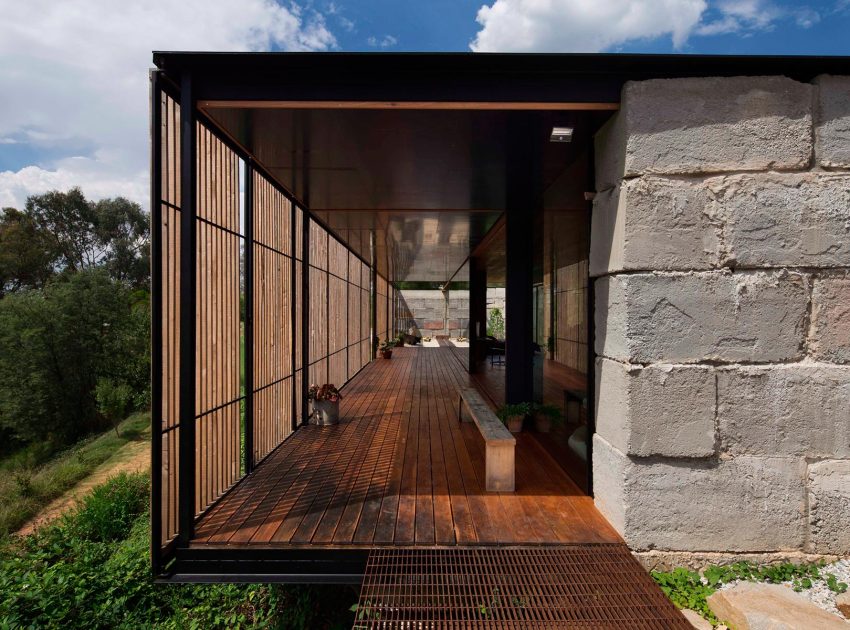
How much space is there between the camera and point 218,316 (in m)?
3.65

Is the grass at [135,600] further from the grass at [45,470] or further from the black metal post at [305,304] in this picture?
the grass at [45,470]

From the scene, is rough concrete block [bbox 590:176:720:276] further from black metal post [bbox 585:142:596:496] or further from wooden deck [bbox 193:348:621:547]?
wooden deck [bbox 193:348:621:547]

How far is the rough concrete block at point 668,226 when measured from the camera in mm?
2682

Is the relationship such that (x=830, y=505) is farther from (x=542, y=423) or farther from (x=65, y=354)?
(x=65, y=354)

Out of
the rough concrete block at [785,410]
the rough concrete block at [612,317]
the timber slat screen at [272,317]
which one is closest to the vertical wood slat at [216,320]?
the timber slat screen at [272,317]

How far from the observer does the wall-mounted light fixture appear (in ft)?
10.4

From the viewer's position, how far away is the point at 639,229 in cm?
270

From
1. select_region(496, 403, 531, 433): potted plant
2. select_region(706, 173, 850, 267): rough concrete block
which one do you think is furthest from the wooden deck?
select_region(706, 173, 850, 267): rough concrete block

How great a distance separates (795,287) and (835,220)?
442mm

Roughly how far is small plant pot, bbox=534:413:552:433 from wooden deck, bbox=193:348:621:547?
0.68ft

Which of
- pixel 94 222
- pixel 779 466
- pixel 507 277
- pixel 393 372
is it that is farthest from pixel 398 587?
pixel 94 222

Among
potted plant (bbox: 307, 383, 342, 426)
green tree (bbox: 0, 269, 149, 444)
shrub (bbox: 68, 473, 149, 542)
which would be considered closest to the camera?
potted plant (bbox: 307, 383, 342, 426)

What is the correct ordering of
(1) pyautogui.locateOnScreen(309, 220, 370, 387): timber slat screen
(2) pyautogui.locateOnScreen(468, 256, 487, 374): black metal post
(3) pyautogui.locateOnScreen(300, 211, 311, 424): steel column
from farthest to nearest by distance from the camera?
(2) pyautogui.locateOnScreen(468, 256, 487, 374): black metal post < (1) pyautogui.locateOnScreen(309, 220, 370, 387): timber slat screen < (3) pyautogui.locateOnScreen(300, 211, 311, 424): steel column

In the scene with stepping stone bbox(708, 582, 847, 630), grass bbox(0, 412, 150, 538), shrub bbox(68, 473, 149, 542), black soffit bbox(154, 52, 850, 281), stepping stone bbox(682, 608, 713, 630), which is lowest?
grass bbox(0, 412, 150, 538)
